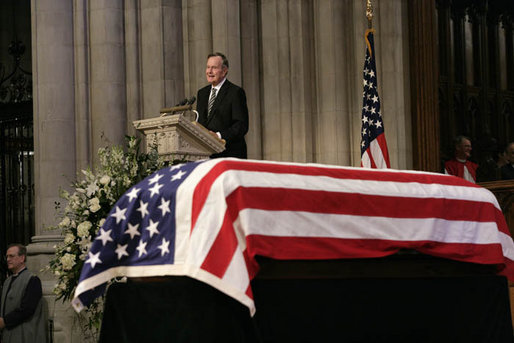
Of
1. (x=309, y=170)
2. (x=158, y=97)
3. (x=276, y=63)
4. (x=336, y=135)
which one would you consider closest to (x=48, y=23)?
(x=158, y=97)

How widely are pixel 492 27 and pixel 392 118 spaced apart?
4.32 meters

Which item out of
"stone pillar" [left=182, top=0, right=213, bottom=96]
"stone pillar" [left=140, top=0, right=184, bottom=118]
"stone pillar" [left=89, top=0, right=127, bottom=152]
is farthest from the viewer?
"stone pillar" [left=182, top=0, right=213, bottom=96]

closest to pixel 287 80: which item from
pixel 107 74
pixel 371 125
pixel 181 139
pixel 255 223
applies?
pixel 371 125

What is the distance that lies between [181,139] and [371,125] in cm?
347

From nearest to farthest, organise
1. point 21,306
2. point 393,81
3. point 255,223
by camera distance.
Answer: point 255,223 → point 21,306 → point 393,81

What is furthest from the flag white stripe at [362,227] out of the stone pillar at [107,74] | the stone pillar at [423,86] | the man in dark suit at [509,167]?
the stone pillar at [423,86]

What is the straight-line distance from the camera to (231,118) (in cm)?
718

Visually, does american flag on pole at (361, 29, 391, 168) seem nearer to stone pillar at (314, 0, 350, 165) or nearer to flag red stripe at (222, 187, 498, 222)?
stone pillar at (314, 0, 350, 165)

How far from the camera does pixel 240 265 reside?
168 inches

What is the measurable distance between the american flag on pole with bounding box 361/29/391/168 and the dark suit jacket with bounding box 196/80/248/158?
259cm

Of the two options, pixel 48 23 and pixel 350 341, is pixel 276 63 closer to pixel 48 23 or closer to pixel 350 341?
pixel 48 23

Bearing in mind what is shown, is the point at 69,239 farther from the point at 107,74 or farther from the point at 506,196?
the point at 506,196

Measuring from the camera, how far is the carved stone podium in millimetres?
6582

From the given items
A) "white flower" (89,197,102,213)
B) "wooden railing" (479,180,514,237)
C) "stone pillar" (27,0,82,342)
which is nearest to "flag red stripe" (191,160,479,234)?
"white flower" (89,197,102,213)
